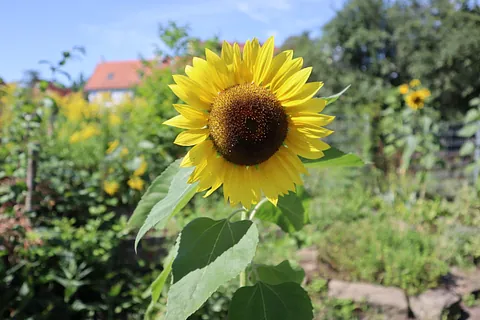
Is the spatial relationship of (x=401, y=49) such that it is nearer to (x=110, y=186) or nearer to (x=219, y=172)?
(x=110, y=186)

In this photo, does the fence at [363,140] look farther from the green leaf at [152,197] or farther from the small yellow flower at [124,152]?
the green leaf at [152,197]

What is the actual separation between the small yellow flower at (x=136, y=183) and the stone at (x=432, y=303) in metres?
2.06

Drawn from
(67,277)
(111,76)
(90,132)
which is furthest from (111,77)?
(67,277)

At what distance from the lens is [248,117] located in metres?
0.93

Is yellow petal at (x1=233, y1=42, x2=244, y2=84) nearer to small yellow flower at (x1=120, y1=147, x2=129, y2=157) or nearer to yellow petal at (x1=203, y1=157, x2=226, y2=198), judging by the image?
yellow petal at (x1=203, y1=157, x2=226, y2=198)

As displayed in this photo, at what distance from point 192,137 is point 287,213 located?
398 mm

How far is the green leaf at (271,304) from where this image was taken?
3.12 ft

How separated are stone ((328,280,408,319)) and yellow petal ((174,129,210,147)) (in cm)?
245

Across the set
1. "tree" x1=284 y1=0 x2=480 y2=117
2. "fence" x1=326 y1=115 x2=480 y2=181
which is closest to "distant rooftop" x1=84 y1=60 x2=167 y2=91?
"tree" x1=284 y1=0 x2=480 y2=117

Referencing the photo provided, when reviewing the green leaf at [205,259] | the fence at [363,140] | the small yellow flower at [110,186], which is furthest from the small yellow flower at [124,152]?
the fence at [363,140]

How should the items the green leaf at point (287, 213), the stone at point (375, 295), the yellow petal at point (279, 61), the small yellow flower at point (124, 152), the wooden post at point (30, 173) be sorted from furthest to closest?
the small yellow flower at point (124, 152), the stone at point (375, 295), the wooden post at point (30, 173), the green leaf at point (287, 213), the yellow petal at point (279, 61)

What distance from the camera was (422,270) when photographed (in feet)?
11.0

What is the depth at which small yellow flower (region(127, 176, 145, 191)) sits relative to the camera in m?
3.02

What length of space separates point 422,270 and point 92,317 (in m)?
2.37
